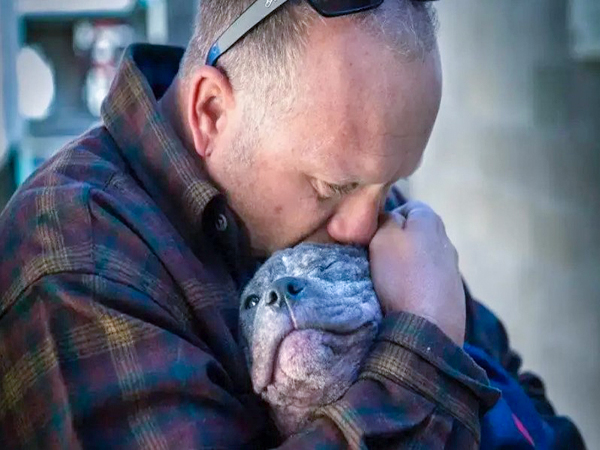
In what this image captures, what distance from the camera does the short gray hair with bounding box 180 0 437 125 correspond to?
939 millimetres

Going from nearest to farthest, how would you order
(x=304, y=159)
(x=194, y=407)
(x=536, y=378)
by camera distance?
(x=194, y=407)
(x=304, y=159)
(x=536, y=378)

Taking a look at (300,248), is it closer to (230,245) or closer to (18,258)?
(230,245)

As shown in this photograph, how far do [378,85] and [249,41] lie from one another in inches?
6.3

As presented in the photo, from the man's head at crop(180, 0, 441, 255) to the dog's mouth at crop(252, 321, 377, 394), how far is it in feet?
0.60

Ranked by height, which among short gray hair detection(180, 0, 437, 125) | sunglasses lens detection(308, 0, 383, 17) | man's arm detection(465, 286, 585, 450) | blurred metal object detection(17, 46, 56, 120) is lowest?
man's arm detection(465, 286, 585, 450)

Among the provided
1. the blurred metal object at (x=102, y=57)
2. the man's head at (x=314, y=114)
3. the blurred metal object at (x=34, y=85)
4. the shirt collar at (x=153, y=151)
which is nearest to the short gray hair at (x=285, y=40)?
the man's head at (x=314, y=114)

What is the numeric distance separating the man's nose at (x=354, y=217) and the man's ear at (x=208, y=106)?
0.16 metres

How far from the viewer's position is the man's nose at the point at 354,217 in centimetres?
100

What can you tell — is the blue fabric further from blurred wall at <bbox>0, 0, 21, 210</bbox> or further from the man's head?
blurred wall at <bbox>0, 0, 21, 210</bbox>

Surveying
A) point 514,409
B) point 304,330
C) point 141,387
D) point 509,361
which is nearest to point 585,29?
point 509,361

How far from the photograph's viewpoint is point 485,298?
2.01 metres

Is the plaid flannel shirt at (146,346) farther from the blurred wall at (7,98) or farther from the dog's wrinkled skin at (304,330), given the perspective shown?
the blurred wall at (7,98)

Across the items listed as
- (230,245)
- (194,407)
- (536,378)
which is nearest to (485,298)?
(536,378)

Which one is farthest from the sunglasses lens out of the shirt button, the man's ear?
the shirt button
